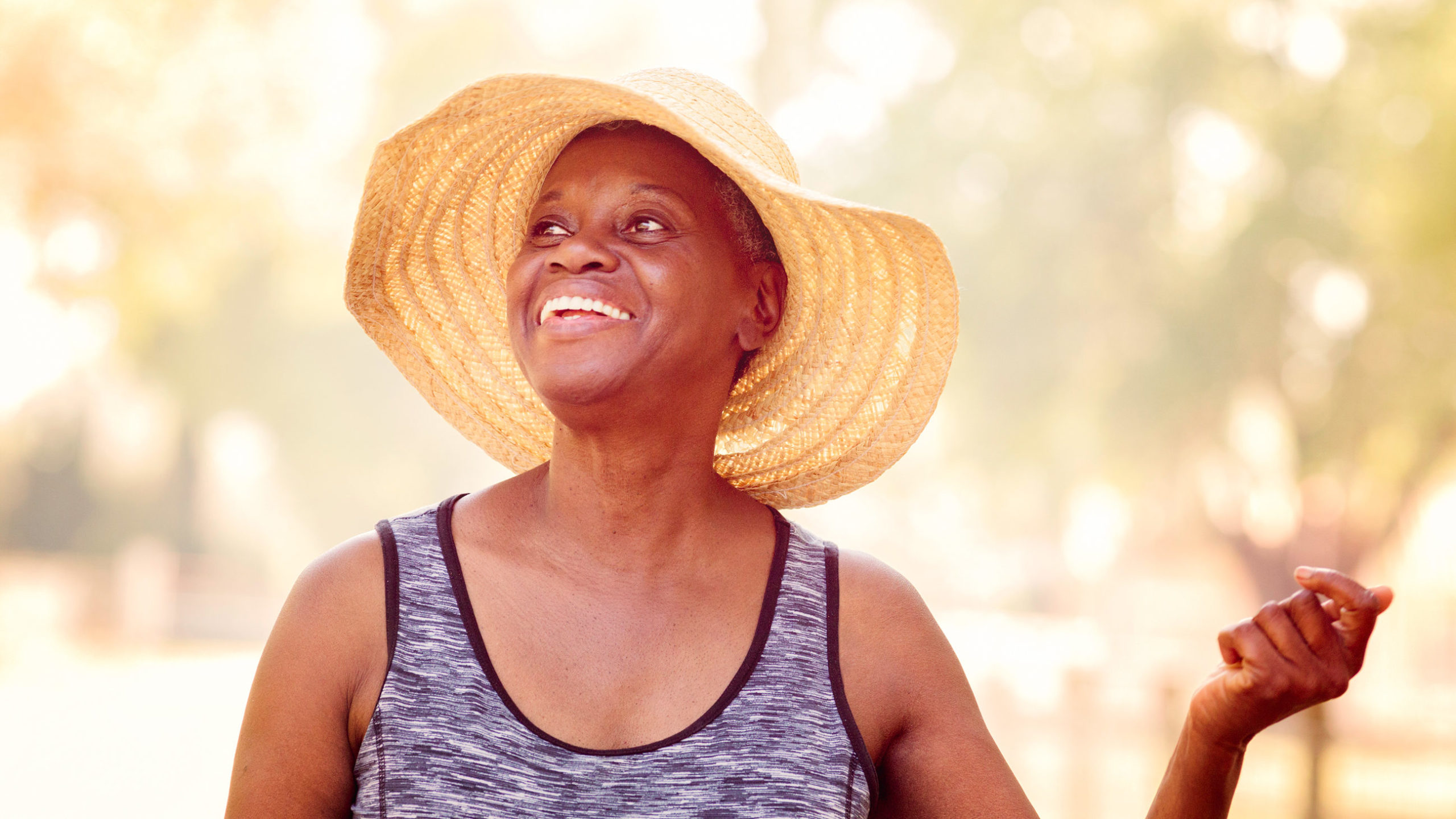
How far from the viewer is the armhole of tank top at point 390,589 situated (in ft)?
5.96

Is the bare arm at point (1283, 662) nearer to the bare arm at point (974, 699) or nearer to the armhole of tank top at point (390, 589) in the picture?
the bare arm at point (974, 699)

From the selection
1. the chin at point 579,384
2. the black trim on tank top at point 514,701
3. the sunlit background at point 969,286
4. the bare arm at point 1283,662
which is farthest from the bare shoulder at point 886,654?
the sunlit background at point 969,286

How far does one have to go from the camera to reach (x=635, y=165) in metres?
2.02

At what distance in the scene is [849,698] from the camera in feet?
6.37

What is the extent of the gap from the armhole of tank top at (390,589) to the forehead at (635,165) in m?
0.57

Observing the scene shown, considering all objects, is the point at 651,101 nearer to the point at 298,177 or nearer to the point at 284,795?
the point at 284,795

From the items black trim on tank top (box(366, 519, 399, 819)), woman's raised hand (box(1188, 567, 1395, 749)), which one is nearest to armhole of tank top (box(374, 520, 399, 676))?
black trim on tank top (box(366, 519, 399, 819))

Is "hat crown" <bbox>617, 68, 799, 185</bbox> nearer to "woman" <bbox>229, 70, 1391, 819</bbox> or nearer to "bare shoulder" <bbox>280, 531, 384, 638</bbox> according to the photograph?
"woman" <bbox>229, 70, 1391, 819</bbox>

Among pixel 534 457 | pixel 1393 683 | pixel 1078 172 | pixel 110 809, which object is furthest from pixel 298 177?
pixel 1393 683

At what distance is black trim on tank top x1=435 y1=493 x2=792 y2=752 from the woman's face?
24 cm

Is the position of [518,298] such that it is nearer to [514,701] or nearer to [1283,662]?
[514,701]

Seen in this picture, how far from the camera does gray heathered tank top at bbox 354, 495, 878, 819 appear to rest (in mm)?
1758

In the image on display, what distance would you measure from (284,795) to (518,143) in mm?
1092

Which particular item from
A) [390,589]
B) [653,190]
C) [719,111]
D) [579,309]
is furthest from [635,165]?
[390,589]
